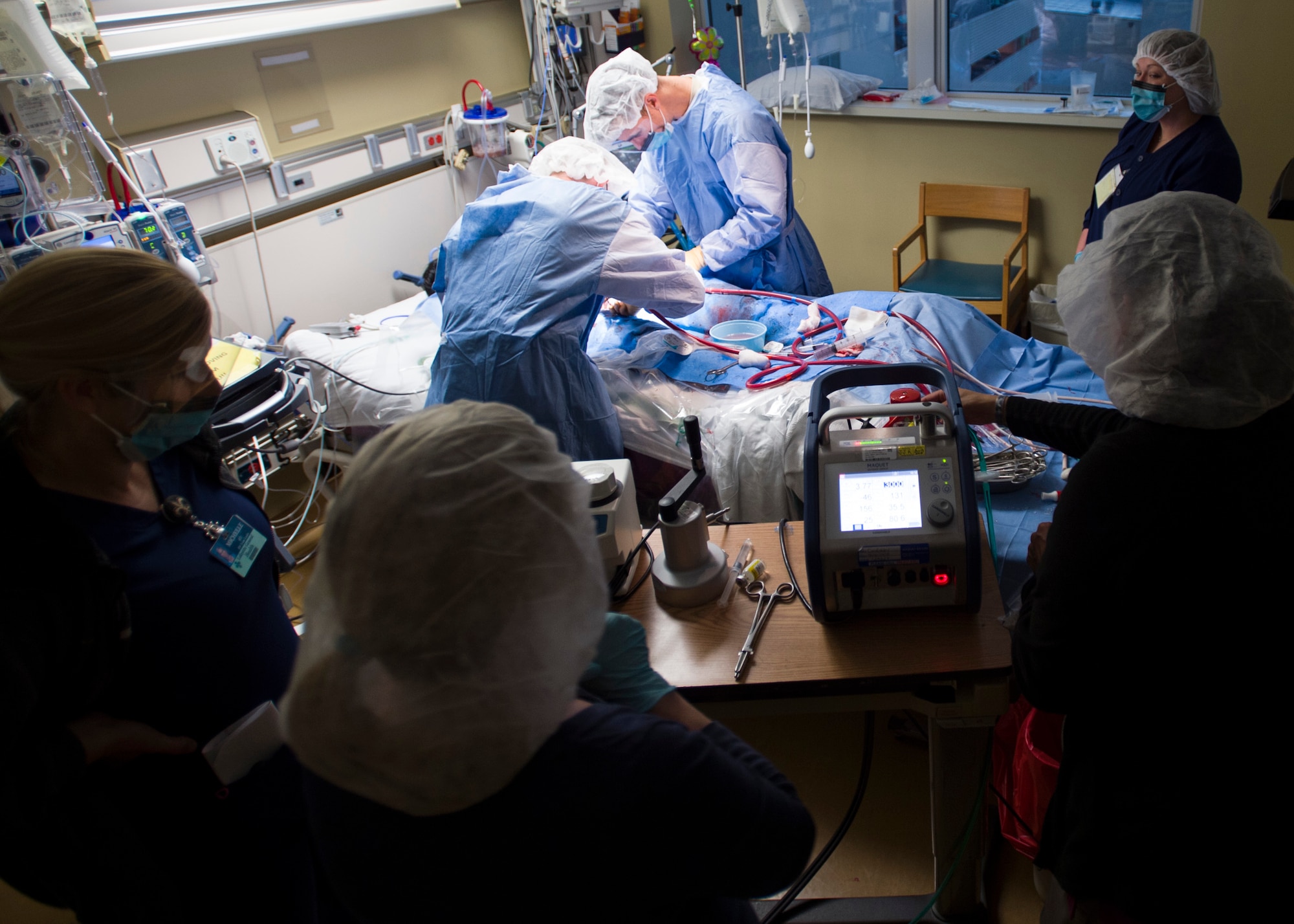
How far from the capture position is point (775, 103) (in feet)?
13.1

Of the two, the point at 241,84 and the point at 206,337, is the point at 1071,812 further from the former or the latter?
the point at 241,84

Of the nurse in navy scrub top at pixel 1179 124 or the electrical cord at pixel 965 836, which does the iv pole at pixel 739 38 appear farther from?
the electrical cord at pixel 965 836

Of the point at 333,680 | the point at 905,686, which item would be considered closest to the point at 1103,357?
the point at 905,686

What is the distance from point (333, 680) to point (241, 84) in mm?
2814

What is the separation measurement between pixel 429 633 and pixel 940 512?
2.89 feet

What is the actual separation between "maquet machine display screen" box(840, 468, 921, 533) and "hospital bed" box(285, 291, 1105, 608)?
49 centimetres

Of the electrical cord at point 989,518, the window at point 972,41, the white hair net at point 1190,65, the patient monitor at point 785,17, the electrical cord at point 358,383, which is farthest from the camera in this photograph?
the window at point 972,41

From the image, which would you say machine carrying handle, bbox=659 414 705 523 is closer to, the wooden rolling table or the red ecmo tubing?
the wooden rolling table

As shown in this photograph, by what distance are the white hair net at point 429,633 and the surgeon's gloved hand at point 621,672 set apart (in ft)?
0.71

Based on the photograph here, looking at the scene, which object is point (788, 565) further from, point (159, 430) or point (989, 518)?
point (159, 430)

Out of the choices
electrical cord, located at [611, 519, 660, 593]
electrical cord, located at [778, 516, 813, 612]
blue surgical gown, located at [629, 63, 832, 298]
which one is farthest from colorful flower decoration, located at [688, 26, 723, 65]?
electrical cord, located at [611, 519, 660, 593]

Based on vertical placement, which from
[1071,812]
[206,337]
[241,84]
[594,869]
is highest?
[241,84]

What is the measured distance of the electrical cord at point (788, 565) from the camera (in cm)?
144

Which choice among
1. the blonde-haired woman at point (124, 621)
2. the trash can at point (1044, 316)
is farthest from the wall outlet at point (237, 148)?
the trash can at point (1044, 316)
